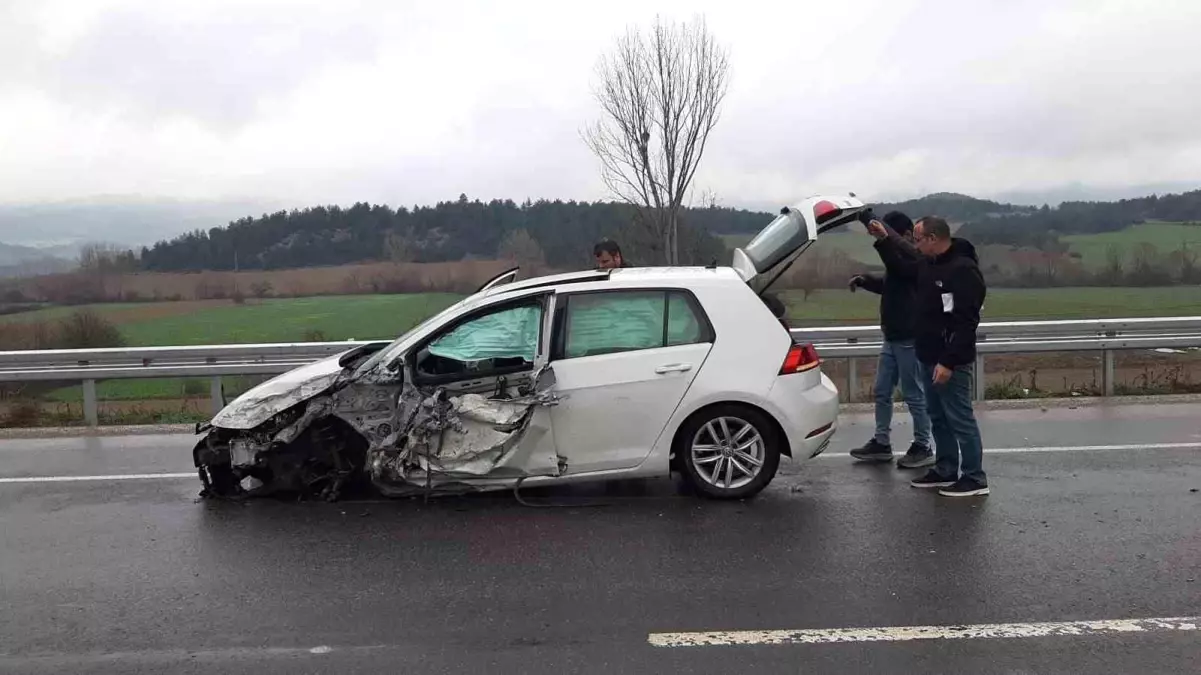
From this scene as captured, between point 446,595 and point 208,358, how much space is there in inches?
259

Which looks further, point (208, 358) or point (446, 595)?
point (208, 358)

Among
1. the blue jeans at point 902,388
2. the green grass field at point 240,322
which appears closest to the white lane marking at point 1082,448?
the blue jeans at point 902,388

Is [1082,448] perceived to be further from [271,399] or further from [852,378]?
[271,399]

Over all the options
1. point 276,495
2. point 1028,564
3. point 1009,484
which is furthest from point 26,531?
point 1009,484

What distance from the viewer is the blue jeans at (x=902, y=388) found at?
712 cm

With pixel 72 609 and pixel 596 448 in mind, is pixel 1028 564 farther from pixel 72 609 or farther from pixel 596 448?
pixel 72 609

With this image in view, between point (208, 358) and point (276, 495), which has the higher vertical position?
point (208, 358)

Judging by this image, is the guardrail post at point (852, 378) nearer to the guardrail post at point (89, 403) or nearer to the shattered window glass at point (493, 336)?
the shattered window glass at point (493, 336)

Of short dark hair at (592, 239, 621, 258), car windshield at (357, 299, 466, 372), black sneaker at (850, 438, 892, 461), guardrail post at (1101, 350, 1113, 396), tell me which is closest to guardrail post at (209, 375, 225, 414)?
short dark hair at (592, 239, 621, 258)

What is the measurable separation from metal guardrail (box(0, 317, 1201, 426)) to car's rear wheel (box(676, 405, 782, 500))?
4312 mm

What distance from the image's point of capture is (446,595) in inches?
183

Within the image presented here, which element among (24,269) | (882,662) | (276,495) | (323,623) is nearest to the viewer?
(882,662)

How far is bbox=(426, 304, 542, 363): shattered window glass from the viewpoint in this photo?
611 cm

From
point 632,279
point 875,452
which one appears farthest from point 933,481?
point 632,279
